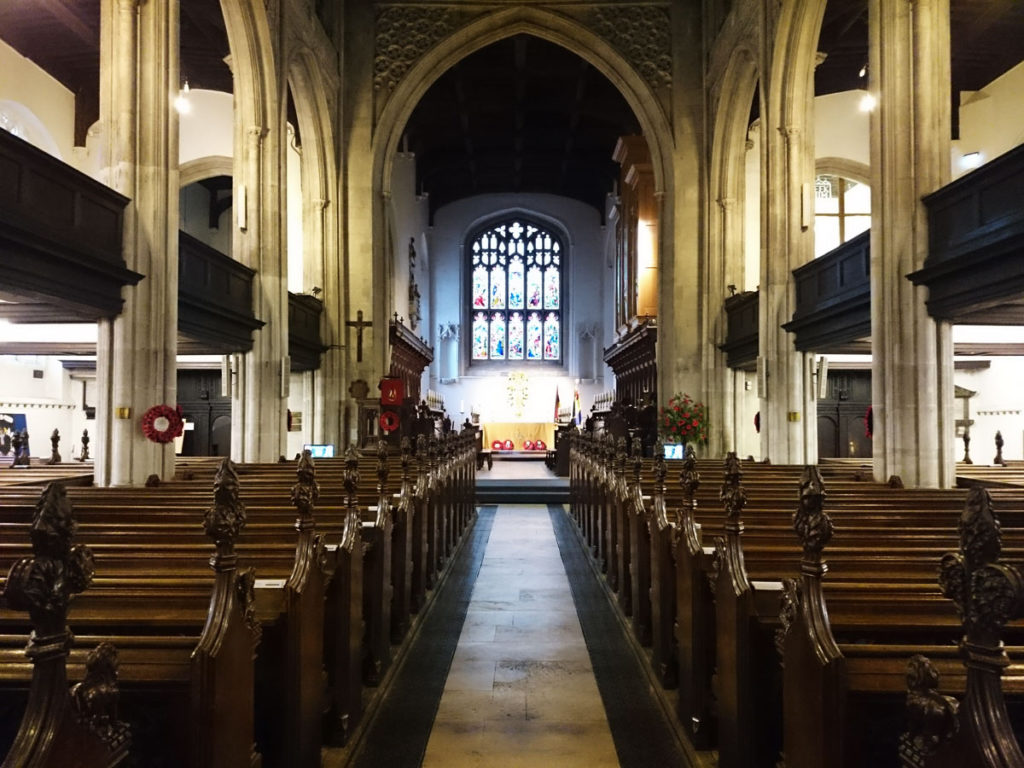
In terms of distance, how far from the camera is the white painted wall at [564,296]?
25.2 m

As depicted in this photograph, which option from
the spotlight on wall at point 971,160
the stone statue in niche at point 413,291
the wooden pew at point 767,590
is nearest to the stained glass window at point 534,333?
the stone statue in niche at point 413,291

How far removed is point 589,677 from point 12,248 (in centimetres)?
485

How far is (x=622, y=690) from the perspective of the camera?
163 inches

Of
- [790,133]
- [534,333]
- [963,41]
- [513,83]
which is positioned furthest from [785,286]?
[534,333]

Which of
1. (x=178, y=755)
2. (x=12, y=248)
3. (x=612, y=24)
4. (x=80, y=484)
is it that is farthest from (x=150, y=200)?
(x=612, y=24)

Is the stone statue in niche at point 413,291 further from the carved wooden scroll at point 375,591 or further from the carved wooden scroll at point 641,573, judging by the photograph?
the carved wooden scroll at point 375,591

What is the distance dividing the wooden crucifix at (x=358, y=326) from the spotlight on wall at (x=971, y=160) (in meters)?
10.4

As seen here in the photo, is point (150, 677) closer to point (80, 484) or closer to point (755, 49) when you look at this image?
point (80, 484)

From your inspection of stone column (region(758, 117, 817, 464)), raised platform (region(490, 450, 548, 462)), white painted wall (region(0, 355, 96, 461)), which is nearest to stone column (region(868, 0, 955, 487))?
stone column (region(758, 117, 817, 464))

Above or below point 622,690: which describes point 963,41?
above

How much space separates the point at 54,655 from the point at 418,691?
10.1ft

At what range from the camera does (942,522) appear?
14.6 feet

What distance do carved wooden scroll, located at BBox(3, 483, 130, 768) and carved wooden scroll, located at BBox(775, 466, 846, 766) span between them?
169 centimetres

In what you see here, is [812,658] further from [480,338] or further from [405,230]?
[480,338]
